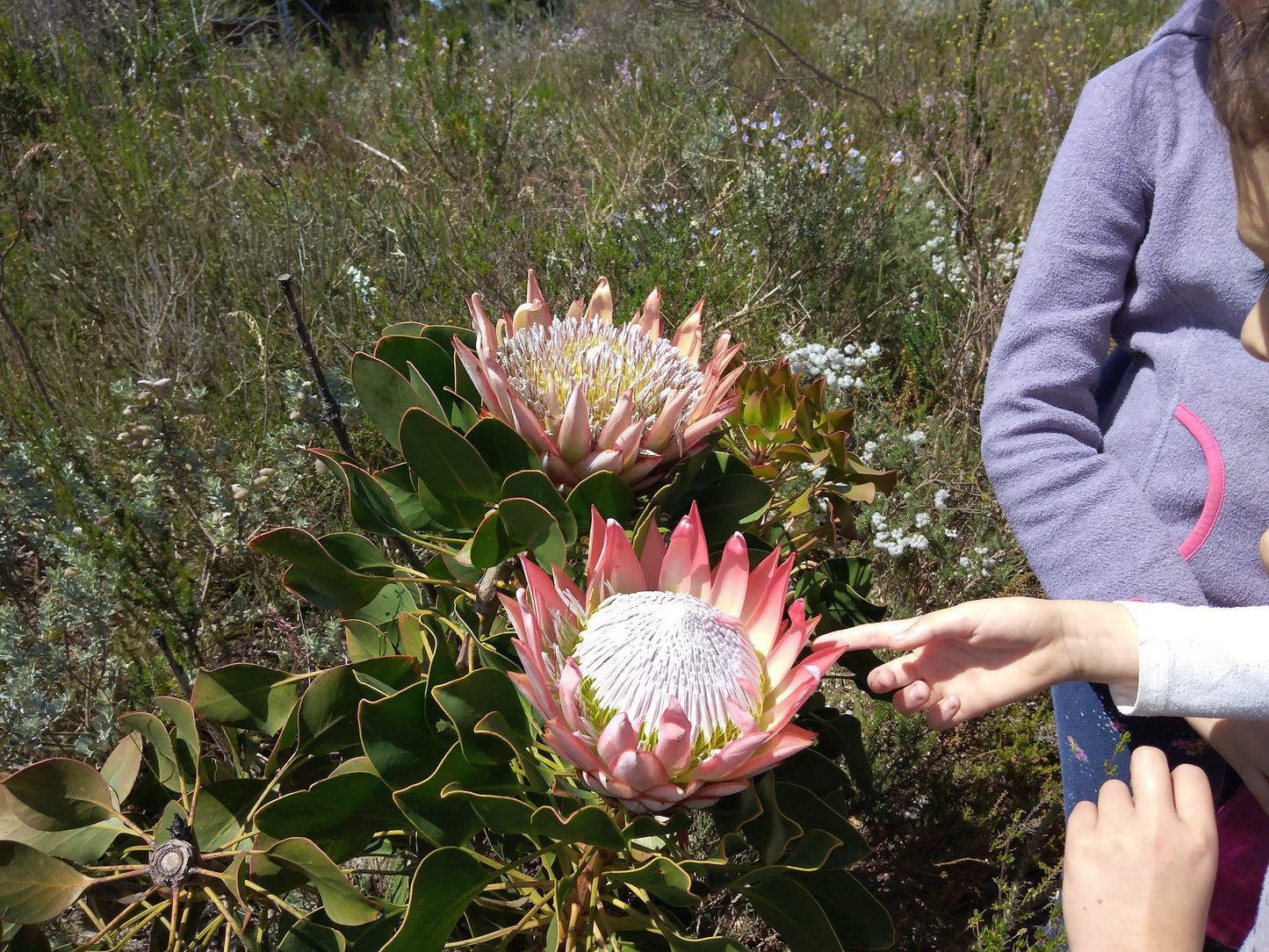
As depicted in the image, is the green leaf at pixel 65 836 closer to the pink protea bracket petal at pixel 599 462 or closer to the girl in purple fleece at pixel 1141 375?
the pink protea bracket petal at pixel 599 462

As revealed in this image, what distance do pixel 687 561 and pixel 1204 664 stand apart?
0.63m

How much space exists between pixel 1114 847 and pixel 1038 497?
1.58 feet

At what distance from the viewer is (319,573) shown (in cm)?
80

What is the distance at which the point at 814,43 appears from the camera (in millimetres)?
5352

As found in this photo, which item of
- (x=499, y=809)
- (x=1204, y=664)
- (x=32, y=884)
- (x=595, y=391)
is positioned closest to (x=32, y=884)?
(x=32, y=884)

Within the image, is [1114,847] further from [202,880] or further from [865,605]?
→ [202,880]

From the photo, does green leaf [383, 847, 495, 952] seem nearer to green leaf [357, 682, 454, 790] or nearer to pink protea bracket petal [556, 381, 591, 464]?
green leaf [357, 682, 454, 790]

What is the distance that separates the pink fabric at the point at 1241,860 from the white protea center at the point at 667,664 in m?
0.82

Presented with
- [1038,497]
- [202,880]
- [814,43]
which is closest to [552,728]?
[202,880]

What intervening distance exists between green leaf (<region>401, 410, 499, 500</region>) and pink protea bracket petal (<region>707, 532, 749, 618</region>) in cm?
22

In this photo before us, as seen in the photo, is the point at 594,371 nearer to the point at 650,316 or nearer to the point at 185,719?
the point at 650,316

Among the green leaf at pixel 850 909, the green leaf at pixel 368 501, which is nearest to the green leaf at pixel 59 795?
the green leaf at pixel 368 501

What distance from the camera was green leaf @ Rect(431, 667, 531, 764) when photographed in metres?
0.63

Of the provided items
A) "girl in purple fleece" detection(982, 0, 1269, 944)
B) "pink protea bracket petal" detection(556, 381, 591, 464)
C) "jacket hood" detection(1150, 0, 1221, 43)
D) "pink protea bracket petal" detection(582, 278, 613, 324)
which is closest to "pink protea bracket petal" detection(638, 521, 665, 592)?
"pink protea bracket petal" detection(556, 381, 591, 464)
